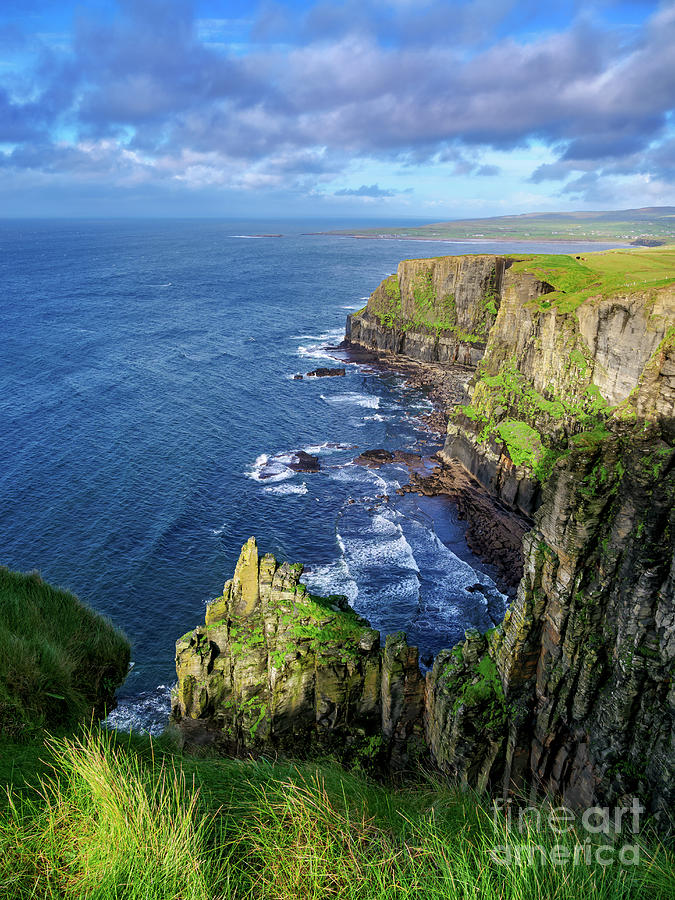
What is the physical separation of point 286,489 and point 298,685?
3587 centimetres

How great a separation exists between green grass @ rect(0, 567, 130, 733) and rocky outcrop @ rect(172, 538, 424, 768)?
582 centimetres

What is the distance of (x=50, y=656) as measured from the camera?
1794 centimetres

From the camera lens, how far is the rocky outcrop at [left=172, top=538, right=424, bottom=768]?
2700 centimetres

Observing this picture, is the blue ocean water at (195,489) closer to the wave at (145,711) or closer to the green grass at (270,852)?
the wave at (145,711)

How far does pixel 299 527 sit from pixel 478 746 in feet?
109

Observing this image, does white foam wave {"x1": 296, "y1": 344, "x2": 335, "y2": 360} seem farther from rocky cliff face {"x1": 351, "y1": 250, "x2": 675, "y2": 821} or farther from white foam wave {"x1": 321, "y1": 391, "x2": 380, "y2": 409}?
rocky cliff face {"x1": 351, "y1": 250, "x2": 675, "y2": 821}

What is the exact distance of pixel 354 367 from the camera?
112m

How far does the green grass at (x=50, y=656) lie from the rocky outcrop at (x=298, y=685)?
5.82 meters

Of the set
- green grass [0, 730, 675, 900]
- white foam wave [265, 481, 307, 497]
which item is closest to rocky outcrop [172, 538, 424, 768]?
green grass [0, 730, 675, 900]

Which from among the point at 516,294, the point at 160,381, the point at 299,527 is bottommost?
the point at 299,527

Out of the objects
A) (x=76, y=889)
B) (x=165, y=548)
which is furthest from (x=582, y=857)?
(x=165, y=548)

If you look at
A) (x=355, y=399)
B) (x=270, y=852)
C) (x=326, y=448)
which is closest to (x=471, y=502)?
(x=326, y=448)

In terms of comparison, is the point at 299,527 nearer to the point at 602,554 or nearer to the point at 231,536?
the point at 231,536

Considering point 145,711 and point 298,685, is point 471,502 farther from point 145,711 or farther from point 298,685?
point 145,711
